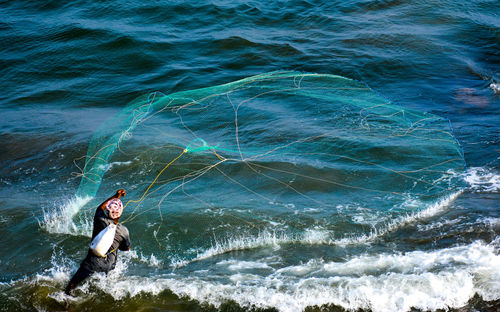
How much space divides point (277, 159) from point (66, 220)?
11.3ft

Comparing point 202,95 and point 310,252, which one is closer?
point 310,252

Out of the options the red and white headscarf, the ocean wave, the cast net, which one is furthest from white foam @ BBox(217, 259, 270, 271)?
the red and white headscarf

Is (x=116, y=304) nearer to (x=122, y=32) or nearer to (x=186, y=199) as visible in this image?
(x=186, y=199)

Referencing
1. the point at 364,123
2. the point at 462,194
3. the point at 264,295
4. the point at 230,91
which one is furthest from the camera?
the point at 230,91

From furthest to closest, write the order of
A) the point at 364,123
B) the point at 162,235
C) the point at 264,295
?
the point at 364,123 < the point at 162,235 < the point at 264,295

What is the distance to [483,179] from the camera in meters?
7.16

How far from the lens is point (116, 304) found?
16.9 ft

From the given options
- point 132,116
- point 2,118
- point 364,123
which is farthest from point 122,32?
point 364,123

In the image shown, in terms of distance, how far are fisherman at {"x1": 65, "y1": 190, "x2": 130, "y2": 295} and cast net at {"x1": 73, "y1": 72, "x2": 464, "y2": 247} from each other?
1.44 metres

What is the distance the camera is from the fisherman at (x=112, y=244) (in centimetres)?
505

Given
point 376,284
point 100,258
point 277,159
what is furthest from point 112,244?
point 277,159

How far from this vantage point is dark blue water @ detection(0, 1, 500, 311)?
5.23 metres

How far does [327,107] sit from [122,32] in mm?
8226

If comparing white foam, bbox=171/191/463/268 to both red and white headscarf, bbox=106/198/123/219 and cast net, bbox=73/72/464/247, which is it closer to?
cast net, bbox=73/72/464/247
